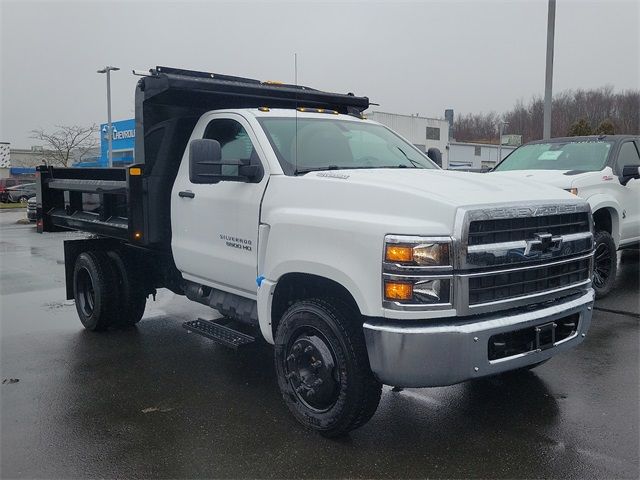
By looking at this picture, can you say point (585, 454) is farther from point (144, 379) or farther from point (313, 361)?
point (144, 379)

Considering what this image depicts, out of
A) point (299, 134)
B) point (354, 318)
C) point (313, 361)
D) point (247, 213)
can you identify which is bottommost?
point (313, 361)

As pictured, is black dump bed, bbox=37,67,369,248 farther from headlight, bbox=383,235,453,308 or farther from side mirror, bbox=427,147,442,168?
headlight, bbox=383,235,453,308

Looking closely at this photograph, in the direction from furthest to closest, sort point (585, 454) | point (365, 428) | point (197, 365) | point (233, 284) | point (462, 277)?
point (197, 365), point (233, 284), point (365, 428), point (585, 454), point (462, 277)

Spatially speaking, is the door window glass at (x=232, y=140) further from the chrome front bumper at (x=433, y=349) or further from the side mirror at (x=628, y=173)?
the side mirror at (x=628, y=173)

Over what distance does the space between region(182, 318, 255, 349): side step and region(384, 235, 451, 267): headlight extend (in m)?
1.75

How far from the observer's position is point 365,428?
13.6ft

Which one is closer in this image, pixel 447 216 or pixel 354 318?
pixel 447 216

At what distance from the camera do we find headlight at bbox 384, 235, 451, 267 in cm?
337

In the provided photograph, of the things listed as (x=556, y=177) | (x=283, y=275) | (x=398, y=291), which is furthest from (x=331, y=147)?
(x=556, y=177)

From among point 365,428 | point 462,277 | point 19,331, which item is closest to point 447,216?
point 462,277

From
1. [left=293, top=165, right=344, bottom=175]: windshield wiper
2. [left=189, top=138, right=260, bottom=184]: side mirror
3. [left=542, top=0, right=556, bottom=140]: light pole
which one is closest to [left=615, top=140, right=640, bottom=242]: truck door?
[left=542, top=0, right=556, bottom=140]: light pole

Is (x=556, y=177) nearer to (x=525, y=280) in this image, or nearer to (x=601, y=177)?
(x=601, y=177)

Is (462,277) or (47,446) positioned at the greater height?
(462,277)

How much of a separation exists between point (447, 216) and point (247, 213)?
1.72 m
